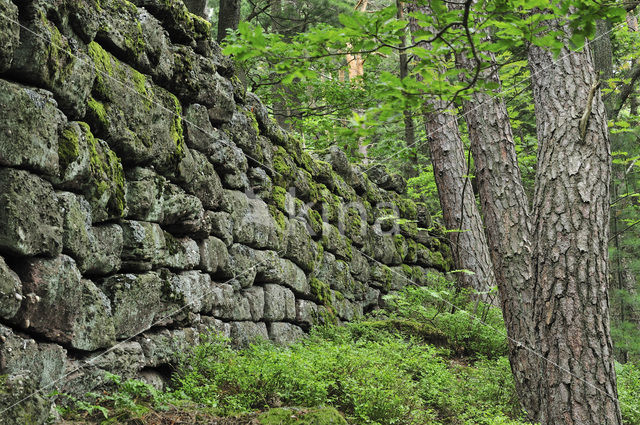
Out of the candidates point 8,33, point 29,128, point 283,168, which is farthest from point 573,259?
point 283,168

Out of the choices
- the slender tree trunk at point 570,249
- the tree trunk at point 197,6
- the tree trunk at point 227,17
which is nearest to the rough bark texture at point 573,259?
the slender tree trunk at point 570,249

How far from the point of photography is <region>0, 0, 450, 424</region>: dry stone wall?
2.96 meters

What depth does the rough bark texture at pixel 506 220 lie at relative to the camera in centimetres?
487

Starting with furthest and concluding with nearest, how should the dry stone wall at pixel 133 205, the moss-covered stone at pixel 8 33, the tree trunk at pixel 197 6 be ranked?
1. the tree trunk at pixel 197 6
2. the dry stone wall at pixel 133 205
3. the moss-covered stone at pixel 8 33

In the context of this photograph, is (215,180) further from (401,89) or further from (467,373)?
(467,373)

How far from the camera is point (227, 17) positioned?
7.84m

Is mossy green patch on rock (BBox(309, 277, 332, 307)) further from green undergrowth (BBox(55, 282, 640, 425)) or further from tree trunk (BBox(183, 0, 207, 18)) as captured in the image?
tree trunk (BBox(183, 0, 207, 18))

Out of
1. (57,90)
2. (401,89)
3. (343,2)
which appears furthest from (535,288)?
(343,2)

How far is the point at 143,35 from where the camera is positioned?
4.50 metres

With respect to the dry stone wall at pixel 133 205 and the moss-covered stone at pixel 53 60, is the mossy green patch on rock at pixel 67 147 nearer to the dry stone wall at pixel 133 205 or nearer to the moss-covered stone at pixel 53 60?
the dry stone wall at pixel 133 205

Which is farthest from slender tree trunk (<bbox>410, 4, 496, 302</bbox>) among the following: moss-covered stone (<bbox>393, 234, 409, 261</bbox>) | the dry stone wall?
the dry stone wall

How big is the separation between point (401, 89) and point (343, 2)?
33.4 feet

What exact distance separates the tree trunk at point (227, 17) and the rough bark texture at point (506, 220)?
142 inches

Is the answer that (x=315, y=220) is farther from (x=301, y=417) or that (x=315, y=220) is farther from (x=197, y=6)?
(x=301, y=417)
